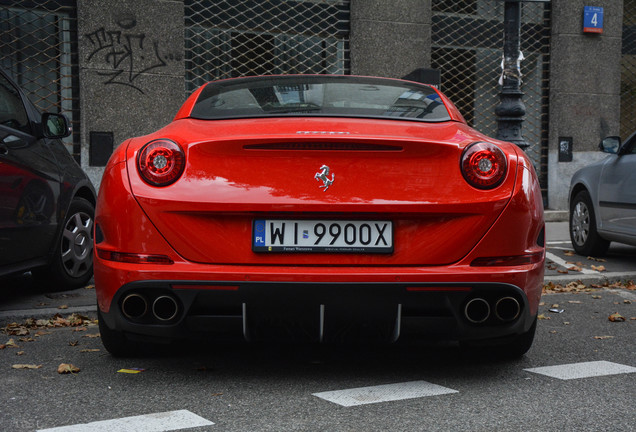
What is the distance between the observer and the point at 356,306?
11.4 ft

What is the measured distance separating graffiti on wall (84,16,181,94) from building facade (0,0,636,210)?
15 millimetres

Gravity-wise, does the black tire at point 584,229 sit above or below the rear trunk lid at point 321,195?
below

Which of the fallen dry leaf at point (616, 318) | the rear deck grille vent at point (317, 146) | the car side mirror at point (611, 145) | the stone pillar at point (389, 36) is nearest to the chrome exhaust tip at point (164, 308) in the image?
the rear deck grille vent at point (317, 146)

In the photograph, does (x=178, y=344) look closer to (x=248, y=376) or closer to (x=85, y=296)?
(x=248, y=376)

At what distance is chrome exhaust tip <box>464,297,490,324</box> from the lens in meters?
3.62

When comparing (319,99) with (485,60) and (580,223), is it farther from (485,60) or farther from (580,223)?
(485,60)

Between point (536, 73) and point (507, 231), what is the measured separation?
38.4 ft

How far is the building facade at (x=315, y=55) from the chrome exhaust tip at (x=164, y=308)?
879 centimetres

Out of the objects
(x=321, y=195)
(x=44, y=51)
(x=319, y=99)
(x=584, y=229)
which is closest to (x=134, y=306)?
(x=321, y=195)

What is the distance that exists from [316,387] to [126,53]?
9.45m

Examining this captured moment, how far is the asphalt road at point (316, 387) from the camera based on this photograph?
3.14 metres

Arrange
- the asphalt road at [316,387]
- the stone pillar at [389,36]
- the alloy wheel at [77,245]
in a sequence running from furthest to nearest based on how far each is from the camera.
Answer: the stone pillar at [389,36], the alloy wheel at [77,245], the asphalt road at [316,387]

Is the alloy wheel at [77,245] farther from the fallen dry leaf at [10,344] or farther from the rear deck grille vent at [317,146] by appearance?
the rear deck grille vent at [317,146]

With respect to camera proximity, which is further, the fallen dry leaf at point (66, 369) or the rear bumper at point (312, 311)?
the fallen dry leaf at point (66, 369)
